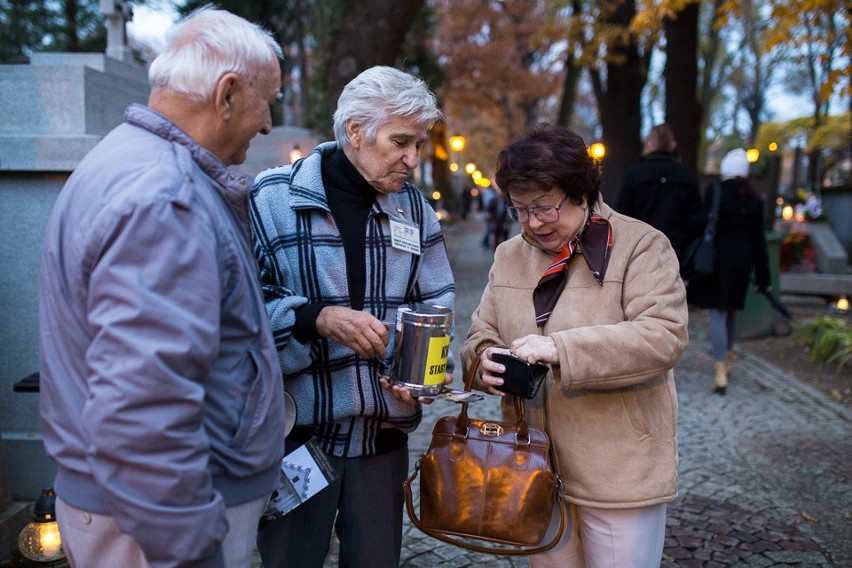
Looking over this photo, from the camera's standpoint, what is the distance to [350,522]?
7.67ft

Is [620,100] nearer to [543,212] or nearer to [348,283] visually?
[543,212]

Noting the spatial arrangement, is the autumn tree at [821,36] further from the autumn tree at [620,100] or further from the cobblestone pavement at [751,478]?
the autumn tree at [620,100]

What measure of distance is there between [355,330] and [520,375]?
469 millimetres

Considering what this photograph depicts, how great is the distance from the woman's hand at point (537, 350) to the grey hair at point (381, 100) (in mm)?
724

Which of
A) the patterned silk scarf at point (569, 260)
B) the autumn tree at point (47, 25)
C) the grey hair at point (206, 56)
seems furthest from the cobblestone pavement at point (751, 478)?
the autumn tree at point (47, 25)

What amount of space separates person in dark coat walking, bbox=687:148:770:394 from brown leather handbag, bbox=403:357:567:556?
4627mm

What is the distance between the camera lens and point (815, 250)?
39.3 ft

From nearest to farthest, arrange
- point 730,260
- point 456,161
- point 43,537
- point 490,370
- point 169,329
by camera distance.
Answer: point 169,329 < point 490,370 < point 43,537 < point 730,260 < point 456,161

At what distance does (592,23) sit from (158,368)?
509 inches

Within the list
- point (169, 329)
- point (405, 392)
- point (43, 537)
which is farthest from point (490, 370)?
point (43, 537)

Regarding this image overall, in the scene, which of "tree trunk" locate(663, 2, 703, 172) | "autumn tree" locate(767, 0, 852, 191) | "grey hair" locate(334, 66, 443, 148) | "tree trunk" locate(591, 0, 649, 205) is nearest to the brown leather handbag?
"grey hair" locate(334, 66, 443, 148)

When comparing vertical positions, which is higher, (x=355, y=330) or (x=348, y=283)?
(x=348, y=283)

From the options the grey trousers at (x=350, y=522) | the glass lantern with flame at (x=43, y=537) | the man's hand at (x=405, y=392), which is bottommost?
the glass lantern with flame at (x=43, y=537)

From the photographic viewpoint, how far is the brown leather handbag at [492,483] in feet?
6.76
